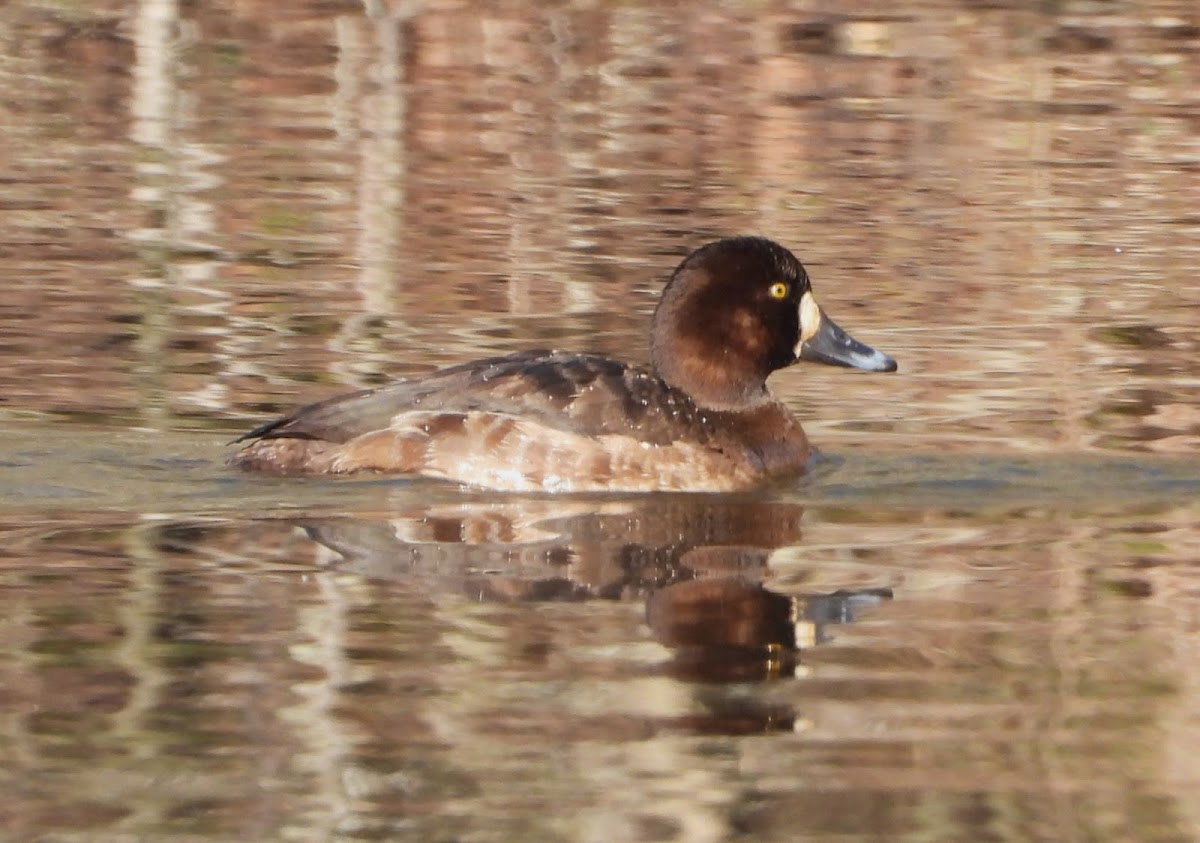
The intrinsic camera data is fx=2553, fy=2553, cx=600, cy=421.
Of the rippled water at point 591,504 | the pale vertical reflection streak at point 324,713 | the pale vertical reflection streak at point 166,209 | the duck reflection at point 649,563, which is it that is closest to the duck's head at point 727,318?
the rippled water at point 591,504

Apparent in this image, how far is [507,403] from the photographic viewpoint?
777cm

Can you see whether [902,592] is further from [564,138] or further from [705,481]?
[564,138]

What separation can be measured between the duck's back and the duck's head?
570 millimetres

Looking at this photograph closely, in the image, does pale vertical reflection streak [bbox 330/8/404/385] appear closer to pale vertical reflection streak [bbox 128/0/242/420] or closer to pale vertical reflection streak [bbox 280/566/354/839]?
pale vertical reflection streak [bbox 128/0/242/420]

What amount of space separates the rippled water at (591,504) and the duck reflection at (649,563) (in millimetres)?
21

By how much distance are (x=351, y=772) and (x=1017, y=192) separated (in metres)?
10.2

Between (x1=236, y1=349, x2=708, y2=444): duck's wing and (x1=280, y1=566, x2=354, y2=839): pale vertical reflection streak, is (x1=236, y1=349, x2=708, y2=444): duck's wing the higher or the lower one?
the higher one

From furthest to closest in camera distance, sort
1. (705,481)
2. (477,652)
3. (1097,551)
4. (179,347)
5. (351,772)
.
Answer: (179,347), (705,481), (1097,551), (477,652), (351,772)

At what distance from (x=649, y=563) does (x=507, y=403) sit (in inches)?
49.2

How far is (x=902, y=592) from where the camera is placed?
6270 mm

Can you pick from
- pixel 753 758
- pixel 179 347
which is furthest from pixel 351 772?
pixel 179 347

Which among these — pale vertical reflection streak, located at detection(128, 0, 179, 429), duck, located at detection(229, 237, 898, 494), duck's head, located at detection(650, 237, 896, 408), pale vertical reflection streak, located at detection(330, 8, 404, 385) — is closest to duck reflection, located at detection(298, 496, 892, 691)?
duck, located at detection(229, 237, 898, 494)

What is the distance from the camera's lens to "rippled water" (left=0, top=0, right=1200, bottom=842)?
4.79 metres

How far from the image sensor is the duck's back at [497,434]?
25.4ft
